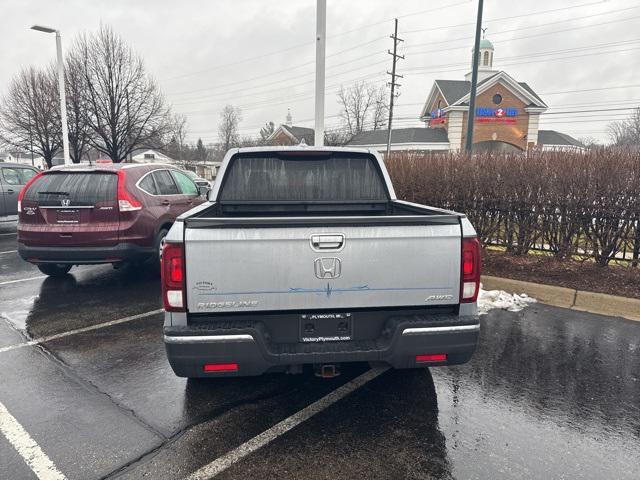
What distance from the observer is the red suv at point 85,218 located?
610cm

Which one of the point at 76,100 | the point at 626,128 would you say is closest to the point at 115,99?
the point at 76,100

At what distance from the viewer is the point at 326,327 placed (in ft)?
9.48

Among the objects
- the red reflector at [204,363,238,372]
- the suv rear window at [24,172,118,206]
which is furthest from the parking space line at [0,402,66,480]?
the suv rear window at [24,172,118,206]

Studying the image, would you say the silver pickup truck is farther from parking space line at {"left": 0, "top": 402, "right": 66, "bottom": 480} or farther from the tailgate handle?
parking space line at {"left": 0, "top": 402, "right": 66, "bottom": 480}

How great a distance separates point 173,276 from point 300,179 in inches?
75.5

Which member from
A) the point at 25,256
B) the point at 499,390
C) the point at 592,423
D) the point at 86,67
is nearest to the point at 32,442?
the point at 499,390

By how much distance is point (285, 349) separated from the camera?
2850 millimetres

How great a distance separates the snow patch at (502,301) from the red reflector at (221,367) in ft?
12.6

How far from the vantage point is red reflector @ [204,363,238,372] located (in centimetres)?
276

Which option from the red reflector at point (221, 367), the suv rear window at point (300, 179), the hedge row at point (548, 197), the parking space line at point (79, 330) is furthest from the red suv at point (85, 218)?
the hedge row at point (548, 197)

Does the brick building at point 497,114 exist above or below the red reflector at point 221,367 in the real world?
above

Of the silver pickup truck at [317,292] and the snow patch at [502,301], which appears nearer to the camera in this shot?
the silver pickup truck at [317,292]

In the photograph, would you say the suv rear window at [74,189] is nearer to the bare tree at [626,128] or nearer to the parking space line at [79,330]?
the parking space line at [79,330]

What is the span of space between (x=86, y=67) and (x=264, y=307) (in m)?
25.5
